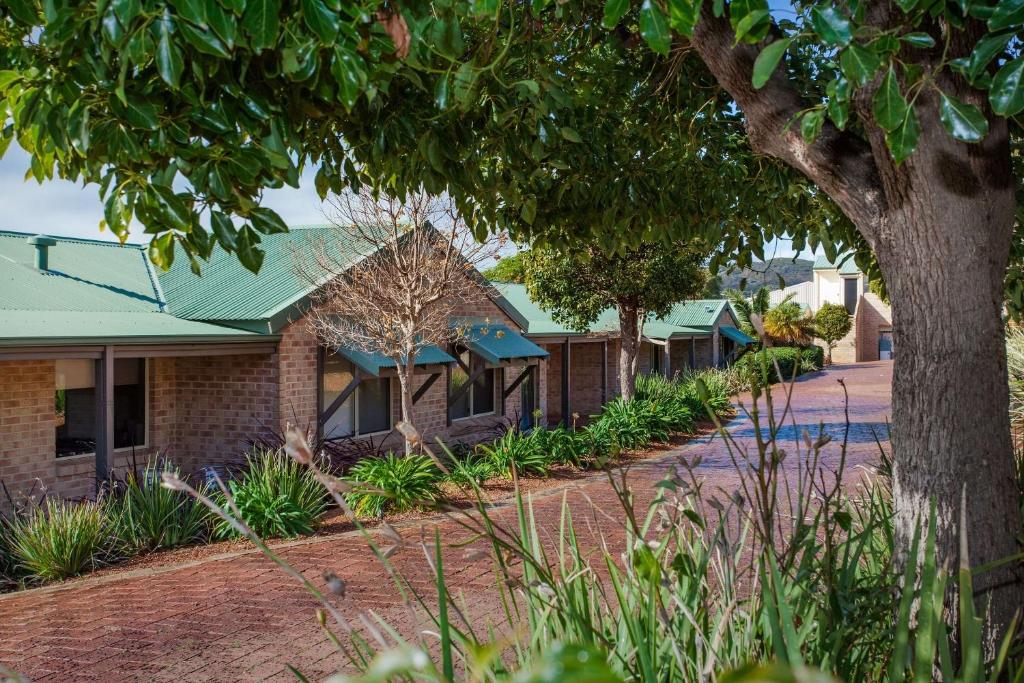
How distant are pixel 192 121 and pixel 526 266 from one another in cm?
1653

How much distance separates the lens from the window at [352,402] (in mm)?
15031

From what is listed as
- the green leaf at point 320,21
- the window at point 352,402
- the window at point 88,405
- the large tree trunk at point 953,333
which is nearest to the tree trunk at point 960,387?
the large tree trunk at point 953,333

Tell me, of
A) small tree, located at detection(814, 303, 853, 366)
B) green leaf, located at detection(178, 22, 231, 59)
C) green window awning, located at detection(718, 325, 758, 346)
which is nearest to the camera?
green leaf, located at detection(178, 22, 231, 59)

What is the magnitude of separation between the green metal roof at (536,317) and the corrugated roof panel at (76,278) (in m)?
8.21

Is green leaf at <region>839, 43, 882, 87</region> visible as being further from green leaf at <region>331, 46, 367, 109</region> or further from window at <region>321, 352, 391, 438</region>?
window at <region>321, 352, 391, 438</region>

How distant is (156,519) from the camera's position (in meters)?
9.31

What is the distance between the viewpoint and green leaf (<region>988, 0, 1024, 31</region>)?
2566 mm

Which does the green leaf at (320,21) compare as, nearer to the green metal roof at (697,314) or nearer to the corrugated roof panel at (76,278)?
the corrugated roof panel at (76,278)

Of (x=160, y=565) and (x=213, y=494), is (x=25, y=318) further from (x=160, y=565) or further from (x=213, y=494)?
(x=160, y=565)

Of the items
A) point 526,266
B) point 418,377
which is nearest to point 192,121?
point 418,377

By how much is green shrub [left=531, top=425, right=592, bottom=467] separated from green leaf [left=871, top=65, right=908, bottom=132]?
12.1 m

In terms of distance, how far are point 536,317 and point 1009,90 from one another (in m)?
21.1

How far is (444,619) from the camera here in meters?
1.83

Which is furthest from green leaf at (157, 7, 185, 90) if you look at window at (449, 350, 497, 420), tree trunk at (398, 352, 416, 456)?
window at (449, 350, 497, 420)
